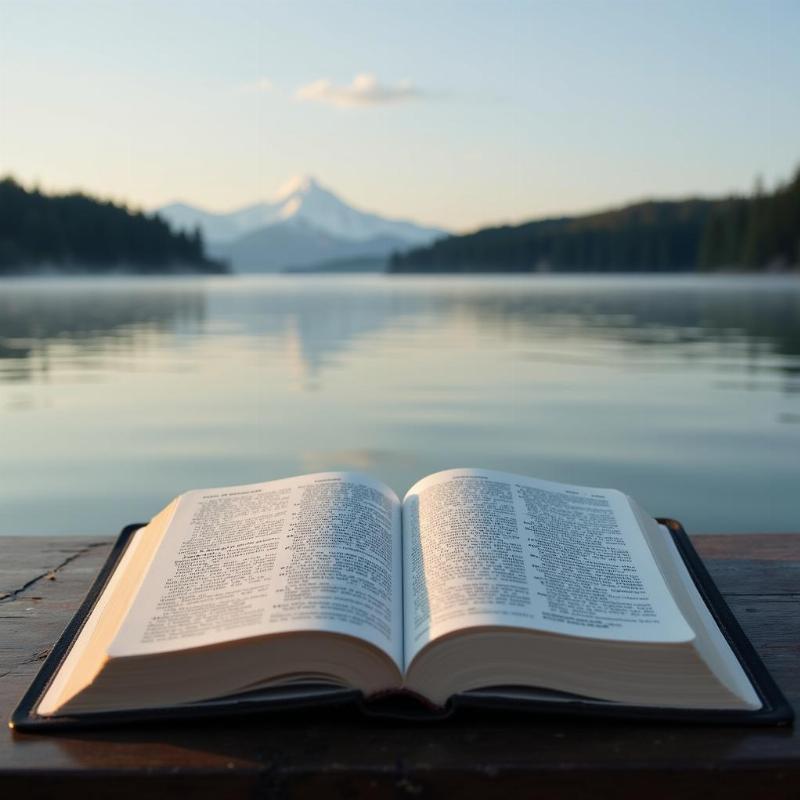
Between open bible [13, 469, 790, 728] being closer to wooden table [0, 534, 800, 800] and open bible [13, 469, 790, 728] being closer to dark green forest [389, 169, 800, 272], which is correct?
wooden table [0, 534, 800, 800]

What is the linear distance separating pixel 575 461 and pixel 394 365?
15.8 ft

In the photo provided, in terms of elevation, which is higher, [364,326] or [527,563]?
[527,563]

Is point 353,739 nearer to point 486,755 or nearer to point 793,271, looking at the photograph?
point 486,755

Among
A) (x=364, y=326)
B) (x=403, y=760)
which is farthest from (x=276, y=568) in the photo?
(x=364, y=326)

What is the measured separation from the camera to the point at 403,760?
3.72 ft

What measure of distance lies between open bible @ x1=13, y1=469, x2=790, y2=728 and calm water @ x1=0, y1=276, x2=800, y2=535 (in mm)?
2925

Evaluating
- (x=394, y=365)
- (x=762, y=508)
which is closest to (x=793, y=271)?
(x=394, y=365)

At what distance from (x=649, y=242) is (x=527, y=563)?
102 m

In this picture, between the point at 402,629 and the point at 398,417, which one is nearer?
the point at 402,629

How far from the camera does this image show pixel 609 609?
1.29m

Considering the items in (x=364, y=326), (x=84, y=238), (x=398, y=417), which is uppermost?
(x=398, y=417)

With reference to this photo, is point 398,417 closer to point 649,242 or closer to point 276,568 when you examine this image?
point 276,568

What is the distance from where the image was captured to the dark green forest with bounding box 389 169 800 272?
7538 cm

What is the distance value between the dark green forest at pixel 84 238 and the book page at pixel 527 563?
304ft
